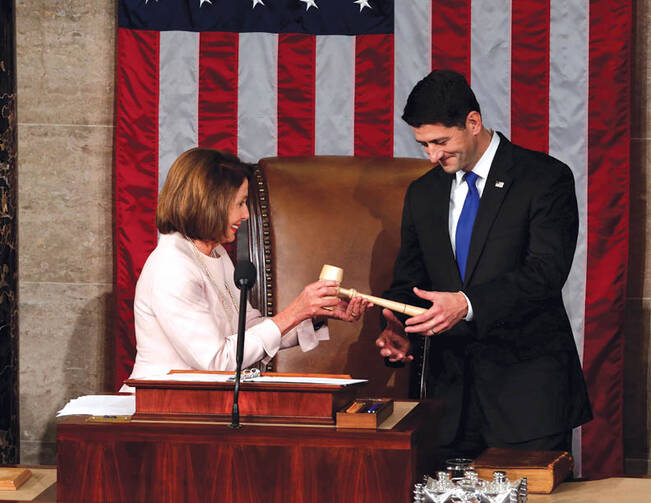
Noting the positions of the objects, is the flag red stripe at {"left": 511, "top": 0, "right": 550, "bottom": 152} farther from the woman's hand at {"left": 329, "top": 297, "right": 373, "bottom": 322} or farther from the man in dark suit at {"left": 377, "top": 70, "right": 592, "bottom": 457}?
the woman's hand at {"left": 329, "top": 297, "right": 373, "bottom": 322}

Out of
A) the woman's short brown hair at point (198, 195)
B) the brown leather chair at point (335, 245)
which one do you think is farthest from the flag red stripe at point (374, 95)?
the woman's short brown hair at point (198, 195)

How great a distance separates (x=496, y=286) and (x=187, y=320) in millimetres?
918

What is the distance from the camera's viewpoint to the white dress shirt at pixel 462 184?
10.1 ft

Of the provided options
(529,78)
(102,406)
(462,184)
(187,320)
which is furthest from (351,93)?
(102,406)

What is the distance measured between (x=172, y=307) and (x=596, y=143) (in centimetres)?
227

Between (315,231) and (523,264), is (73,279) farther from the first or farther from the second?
(523,264)

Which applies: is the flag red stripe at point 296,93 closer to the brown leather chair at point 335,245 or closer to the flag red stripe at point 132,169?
the brown leather chair at point 335,245

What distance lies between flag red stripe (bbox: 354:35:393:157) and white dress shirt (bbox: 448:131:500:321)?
4.17ft

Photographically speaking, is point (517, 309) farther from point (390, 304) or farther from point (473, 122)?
point (473, 122)

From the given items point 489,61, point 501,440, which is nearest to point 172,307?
point 501,440

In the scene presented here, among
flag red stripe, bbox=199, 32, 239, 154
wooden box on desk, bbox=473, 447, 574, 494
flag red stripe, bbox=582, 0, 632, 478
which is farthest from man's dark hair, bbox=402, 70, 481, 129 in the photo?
flag red stripe, bbox=199, 32, 239, 154

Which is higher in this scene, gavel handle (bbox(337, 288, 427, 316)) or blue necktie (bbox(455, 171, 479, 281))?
blue necktie (bbox(455, 171, 479, 281))

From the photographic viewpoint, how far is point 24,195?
455 cm

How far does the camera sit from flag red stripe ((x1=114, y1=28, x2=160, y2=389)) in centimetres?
439
